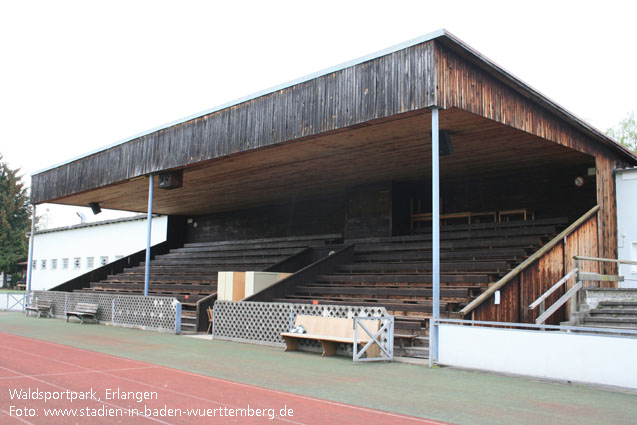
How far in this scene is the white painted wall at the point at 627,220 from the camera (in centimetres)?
1562

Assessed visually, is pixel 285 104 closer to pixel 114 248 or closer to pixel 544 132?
pixel 544 132

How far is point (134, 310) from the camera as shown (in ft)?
57.9

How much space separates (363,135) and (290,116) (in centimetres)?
175

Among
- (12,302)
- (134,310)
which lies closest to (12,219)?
(12,302)

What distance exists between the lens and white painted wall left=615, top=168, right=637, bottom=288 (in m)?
15.6

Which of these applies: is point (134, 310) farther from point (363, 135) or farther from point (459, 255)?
point (459, 255)

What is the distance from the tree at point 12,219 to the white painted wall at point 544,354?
53047 millimetres

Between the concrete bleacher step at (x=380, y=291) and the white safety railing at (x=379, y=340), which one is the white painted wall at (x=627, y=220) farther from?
the white safety railing at (x=379, y=340)

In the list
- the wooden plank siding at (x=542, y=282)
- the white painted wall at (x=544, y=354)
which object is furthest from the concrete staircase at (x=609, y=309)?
the white painted wall at (x=544, y=354)

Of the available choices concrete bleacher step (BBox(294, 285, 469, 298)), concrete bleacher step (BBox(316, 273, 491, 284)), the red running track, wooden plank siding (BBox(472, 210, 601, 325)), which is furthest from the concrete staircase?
the red running track

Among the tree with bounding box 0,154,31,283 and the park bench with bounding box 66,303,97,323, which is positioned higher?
the tree with bounding box 0,154,31,283

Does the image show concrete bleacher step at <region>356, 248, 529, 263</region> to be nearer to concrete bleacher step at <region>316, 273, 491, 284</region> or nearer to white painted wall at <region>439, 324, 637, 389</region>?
concrete bleacher step at <region>316, 273, 491, 284</region>

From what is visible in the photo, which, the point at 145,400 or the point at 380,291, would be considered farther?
the point at 380,291

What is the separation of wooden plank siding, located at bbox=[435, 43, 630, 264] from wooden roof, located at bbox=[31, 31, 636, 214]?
3 cm
